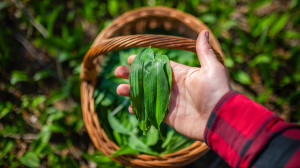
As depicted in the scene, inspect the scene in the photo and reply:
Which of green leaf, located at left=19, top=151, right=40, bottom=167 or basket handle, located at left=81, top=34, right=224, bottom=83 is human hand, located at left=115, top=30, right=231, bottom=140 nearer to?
basket handle, located at left=81, top=34, right=224, bottom=83

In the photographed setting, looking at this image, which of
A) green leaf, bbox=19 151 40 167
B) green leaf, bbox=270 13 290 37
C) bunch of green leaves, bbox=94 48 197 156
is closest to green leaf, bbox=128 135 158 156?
bunch of green leaves, bbox=94 48 197 156

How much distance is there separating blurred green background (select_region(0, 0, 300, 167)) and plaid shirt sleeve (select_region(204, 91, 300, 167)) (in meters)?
0.51

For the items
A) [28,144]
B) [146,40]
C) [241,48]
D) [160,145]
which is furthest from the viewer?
[241,48]

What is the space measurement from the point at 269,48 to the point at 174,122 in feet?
2.40

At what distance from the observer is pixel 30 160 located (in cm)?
100

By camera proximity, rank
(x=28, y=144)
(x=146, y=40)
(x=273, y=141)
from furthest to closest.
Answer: (x=28, y=144) → (x=146, y=40) → (x=273, y=141)

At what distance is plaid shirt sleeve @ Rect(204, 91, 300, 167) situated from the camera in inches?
21.8

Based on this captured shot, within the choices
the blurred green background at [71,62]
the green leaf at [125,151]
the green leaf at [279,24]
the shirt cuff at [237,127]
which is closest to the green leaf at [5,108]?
the blurred green background at [71,62]

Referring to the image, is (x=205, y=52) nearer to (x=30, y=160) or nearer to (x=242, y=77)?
(x=242, y=77)

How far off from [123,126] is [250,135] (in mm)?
597

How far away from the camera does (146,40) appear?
708 mm

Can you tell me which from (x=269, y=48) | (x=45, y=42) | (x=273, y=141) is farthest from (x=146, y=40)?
(x=269, y=48)

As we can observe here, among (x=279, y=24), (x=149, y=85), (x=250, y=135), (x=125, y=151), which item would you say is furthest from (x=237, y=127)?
(x=279, y=24)

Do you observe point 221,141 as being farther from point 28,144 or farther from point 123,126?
point 28,144
